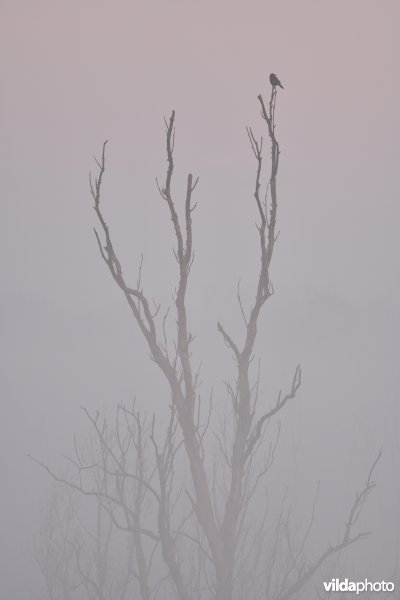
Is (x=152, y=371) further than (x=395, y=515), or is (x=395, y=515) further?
(x=152, y=371)

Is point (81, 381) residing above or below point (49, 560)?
above

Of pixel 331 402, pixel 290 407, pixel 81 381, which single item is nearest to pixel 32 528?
pixel 290 407

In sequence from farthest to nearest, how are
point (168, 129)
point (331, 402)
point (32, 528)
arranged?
point (331, 402)
point (32, 528)
point (168, 129)

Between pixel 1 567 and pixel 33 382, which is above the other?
pixel 33 382

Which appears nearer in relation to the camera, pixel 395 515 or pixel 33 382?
pixel 395 515

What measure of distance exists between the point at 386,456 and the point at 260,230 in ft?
162

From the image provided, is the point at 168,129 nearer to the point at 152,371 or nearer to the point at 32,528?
the point at 32,528

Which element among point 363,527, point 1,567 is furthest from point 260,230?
point 363,527

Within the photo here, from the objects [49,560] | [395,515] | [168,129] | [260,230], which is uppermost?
[395,515]

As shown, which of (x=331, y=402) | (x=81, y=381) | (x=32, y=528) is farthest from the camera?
(x=81, y=381)

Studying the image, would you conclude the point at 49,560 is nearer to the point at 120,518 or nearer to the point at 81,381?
the point at 120,518

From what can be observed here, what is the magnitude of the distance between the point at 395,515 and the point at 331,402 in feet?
91.7

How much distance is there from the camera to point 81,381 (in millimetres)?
90562

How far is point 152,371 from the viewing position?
94.2 m
